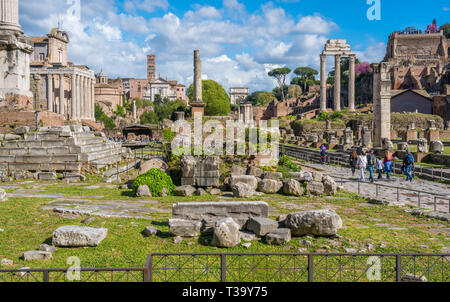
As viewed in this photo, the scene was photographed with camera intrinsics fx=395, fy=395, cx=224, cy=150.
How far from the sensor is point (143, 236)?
702 cm

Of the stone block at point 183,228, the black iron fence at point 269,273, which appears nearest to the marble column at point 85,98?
the stone block at point 183,228

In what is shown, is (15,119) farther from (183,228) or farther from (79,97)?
(79,97)

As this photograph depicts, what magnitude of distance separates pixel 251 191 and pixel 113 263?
21.2 feet

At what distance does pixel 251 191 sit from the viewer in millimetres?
11531

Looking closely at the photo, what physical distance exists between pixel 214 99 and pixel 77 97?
24104mm

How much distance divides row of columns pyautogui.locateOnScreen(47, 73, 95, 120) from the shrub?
5754 centimetres

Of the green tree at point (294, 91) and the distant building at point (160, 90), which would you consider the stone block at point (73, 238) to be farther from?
the distant building at point (160, 90)

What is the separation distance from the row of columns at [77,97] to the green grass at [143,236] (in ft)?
196

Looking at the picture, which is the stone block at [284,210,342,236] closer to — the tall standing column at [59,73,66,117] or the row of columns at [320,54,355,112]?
the row of columns at [320,54,355,112]

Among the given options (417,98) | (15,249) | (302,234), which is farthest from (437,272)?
(417,98)

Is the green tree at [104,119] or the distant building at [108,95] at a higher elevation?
the distant building at [108,95]

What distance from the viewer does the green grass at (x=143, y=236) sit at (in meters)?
5.86

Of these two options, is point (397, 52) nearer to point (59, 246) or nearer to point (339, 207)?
point (339, 207)

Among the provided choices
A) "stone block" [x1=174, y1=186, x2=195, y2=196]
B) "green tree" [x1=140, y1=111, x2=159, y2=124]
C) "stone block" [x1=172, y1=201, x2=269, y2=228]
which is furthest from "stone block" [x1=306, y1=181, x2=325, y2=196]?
"green tree" [x1=140, y1=111, x2=159, y2=124]
